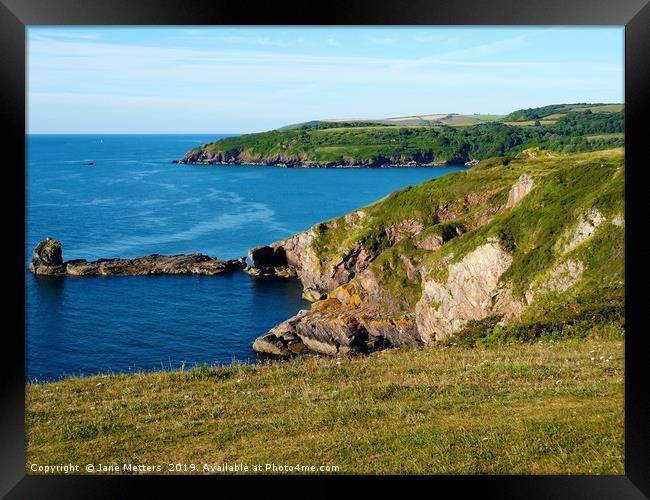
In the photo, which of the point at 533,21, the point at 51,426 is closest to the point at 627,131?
the point at 533,21

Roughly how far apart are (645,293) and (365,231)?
52.2 metres

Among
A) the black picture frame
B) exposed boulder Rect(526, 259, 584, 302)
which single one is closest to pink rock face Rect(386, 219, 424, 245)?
exposed boulder Rect(526, 259, 584, 302)

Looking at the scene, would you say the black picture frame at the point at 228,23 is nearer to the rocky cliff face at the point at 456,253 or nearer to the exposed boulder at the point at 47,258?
the rocky cliff face at the point at 456,253

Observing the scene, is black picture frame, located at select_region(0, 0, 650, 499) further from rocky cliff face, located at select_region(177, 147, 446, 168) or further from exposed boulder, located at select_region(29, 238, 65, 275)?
rocky cliff face, located at select_region(177, 147, 446, 168)

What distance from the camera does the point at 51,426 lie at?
1069 cm

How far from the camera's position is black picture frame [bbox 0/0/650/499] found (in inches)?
372

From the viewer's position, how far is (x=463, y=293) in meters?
38.7

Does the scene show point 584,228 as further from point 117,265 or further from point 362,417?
point 117,265

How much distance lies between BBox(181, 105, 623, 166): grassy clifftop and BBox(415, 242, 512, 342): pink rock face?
26.6 meters

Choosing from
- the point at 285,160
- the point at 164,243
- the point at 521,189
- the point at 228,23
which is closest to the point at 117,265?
the point at 164,243

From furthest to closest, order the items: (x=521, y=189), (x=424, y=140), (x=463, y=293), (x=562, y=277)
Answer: (x=424, y=140) < (x=521, y=189) < (x=463, y=293) < (x=562, y=277)

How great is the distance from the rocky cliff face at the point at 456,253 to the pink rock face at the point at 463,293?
0.07 m

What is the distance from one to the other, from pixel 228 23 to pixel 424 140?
86419mm

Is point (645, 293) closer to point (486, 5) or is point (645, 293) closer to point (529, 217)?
point (486, 5)
